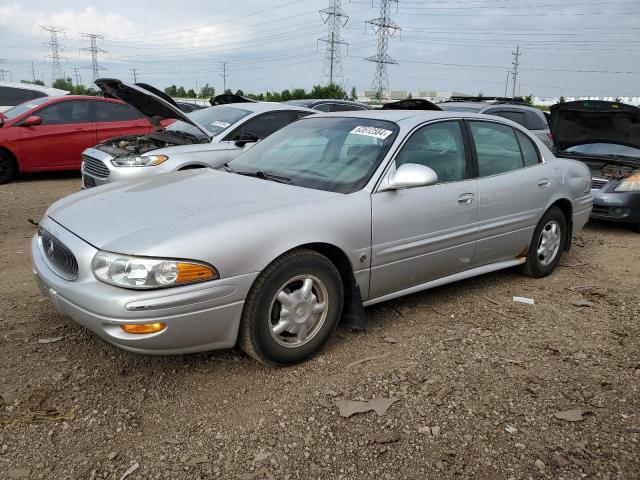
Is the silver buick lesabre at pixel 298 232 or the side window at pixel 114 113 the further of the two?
the side window at pixel 114 113

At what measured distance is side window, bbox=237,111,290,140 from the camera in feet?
25.1

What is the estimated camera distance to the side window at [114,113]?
33.3 feet

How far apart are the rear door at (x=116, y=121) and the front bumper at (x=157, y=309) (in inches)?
299

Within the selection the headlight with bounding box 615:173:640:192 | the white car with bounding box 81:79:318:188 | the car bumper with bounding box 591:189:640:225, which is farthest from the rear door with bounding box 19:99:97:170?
the headlight with bounding box 615:173:640:192

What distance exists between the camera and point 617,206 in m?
6.96

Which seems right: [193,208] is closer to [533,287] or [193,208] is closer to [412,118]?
[412,118]

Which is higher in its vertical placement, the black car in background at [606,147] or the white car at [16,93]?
the white car at [16,93]

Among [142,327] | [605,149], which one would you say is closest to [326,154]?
[142,327]

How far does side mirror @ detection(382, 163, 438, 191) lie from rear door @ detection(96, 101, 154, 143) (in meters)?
7.45

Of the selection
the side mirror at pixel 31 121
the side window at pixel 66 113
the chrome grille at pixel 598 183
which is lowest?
the chrome grille at pixel 598 183

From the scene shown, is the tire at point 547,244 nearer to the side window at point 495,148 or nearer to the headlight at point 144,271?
the side window at point 495,148

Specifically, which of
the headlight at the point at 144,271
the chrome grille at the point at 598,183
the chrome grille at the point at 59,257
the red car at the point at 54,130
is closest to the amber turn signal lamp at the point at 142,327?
the headlight at the point at 144,271

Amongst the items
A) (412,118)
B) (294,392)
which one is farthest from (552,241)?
(294,392)

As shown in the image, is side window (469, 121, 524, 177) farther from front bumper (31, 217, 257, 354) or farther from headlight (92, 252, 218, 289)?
headlight (92, 252, 218, 289)
